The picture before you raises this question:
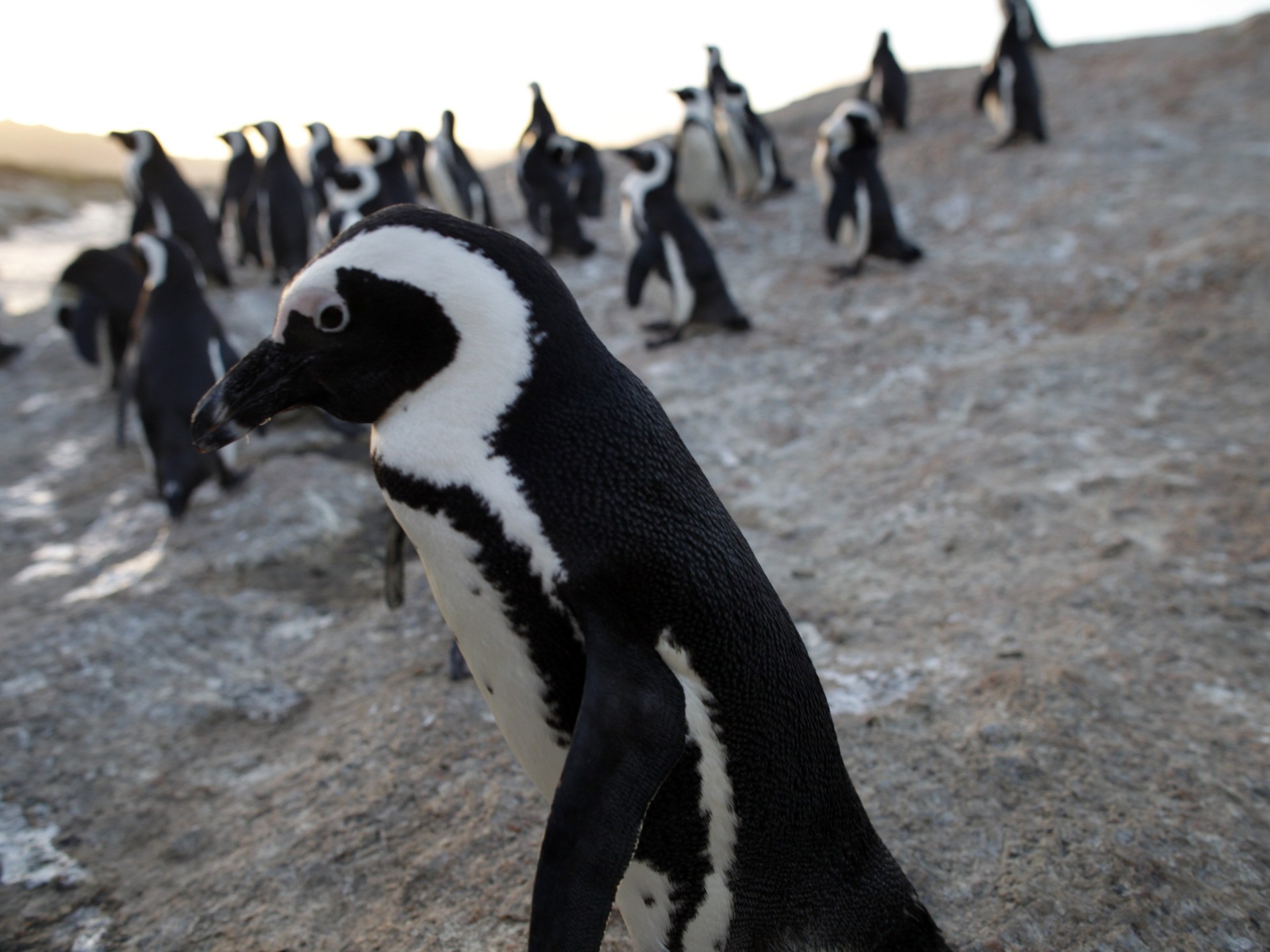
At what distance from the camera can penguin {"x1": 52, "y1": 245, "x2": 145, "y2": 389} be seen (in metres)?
6.19

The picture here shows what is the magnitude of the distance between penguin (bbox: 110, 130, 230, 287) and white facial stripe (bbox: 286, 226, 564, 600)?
7.39 meters

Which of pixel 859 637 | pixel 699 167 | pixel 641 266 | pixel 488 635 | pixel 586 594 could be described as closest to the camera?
pixel 586 594

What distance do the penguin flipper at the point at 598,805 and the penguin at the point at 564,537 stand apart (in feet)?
0.05

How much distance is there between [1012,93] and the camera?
8.70 metres

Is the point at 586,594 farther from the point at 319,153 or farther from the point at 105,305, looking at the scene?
the point at 319,153

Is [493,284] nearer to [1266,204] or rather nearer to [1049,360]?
[1049,360]

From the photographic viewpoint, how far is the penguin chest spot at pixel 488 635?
1298 mm

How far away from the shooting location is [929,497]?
352 centimetres

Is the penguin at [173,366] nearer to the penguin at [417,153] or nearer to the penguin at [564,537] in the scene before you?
the penguin at [564,537]

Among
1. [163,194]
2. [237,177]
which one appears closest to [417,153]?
[237,177]

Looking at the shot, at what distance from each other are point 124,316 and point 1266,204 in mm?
7785

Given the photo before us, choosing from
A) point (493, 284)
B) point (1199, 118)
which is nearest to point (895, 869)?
point (493, 284)

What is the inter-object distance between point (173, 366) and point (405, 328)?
387 centimetres

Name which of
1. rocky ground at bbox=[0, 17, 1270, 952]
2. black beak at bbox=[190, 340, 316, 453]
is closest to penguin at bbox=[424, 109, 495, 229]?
rocky ground at bbox=[0, 17, 1270, 952]
